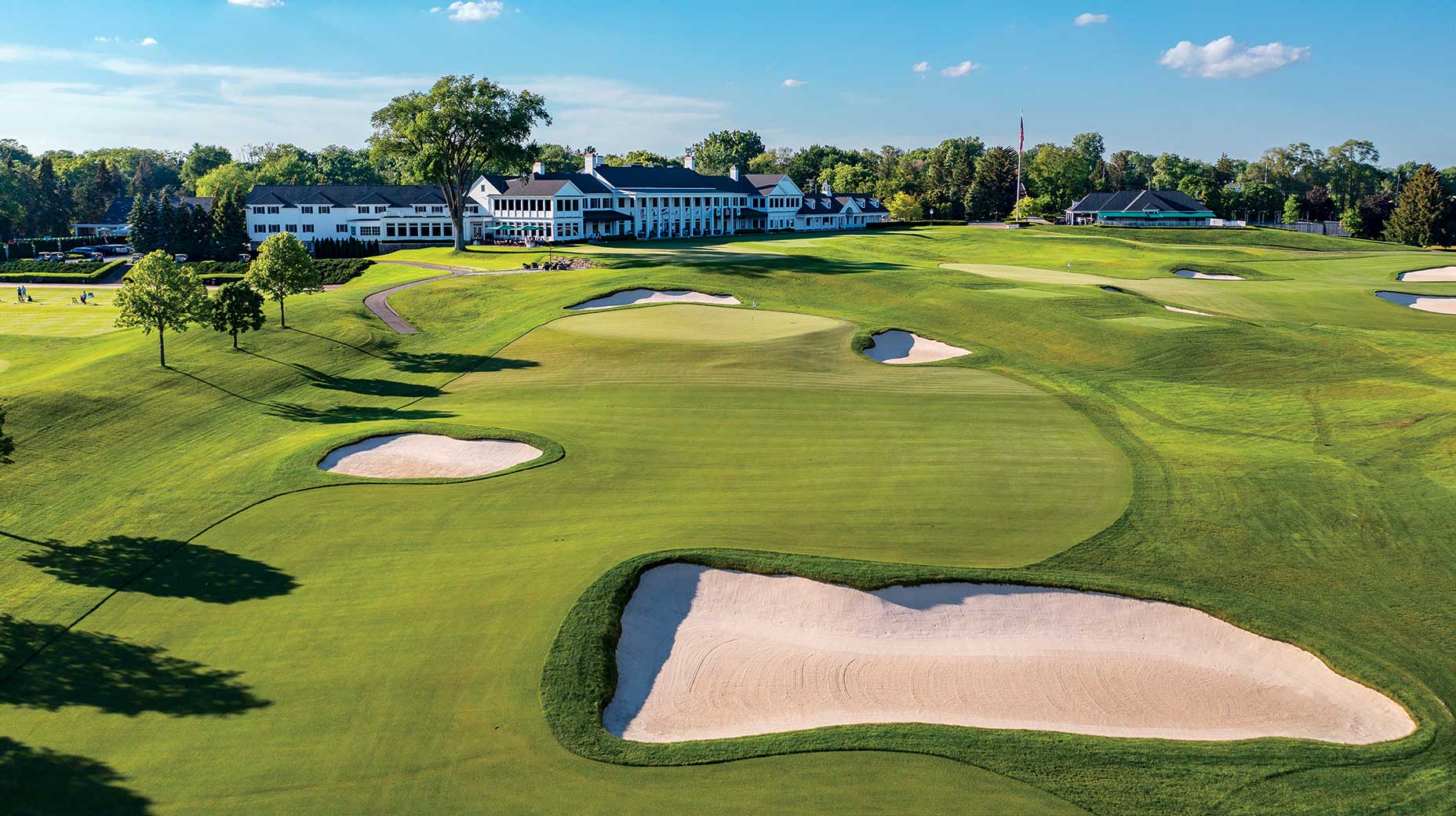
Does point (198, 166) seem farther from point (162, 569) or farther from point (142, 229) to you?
point (162, 569)

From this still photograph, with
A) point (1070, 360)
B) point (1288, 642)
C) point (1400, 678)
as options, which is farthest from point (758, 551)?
point (1070, 360)

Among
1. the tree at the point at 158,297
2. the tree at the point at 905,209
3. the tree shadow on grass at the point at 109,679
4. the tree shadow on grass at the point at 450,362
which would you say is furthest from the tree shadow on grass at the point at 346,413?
the tree at the point at 905,209

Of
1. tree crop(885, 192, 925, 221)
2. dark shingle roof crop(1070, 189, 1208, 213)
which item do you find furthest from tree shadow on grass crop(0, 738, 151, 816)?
dark shingle roof crop(1070, 189, 1208, 213)

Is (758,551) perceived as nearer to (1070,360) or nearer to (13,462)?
(13,462)

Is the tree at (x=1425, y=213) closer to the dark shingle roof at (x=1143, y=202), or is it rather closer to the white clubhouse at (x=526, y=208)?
the dark shingle roof at (x=1143, y=202)

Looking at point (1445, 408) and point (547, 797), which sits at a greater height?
point (1445, 408)

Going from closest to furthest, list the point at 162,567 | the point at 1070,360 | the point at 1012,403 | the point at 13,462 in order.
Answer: the point at 162,567 < the point at 13,462 < the point at 1012,403 < the point at 1070,360

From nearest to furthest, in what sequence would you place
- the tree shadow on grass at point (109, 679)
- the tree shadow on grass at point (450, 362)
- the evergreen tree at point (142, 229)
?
the tree shadow on grass at point (109, 679), the tree shadow on grass at point (450, 362), the evergreen tree at point (142, 229)
